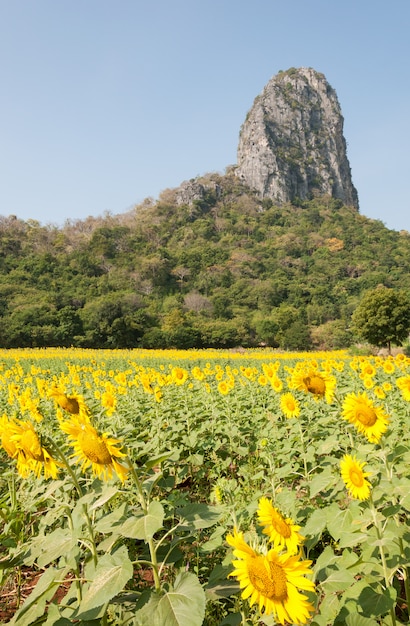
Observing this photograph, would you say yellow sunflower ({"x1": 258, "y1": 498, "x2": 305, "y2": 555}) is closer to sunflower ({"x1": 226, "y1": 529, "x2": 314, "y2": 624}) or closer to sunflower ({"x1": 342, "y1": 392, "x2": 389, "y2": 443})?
sunflower ({"x1": 226, "y1": 529, "x2": 314, "y2": 624})

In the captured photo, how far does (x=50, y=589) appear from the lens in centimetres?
142

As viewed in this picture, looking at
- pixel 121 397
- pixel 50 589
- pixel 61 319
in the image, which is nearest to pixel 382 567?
pixel 50 589

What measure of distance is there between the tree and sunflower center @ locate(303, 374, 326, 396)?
975 inches

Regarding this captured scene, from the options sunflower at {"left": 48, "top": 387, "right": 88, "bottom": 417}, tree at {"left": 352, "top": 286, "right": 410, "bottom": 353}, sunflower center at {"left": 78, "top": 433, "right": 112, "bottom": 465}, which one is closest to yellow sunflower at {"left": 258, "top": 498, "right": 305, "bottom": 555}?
sunflower center at {"left": 78, "top": 433, "right": 112, "bottom": 465}

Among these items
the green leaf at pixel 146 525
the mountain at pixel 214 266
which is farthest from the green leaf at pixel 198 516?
the mountain at pixel 214 266

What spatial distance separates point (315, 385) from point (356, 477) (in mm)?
858

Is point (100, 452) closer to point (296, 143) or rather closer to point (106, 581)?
point (106, 581)

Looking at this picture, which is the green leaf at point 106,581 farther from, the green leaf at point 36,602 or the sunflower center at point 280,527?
the sunflower center at point 280,527

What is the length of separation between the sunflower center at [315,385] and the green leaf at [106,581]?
1604 mm

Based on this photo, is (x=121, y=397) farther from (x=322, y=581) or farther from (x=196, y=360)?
(x=196, y=360)

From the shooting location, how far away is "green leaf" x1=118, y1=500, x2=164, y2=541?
4.08 feet

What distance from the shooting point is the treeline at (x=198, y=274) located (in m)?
36.6

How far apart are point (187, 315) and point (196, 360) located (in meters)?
22.7

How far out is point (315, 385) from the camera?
258 cm
